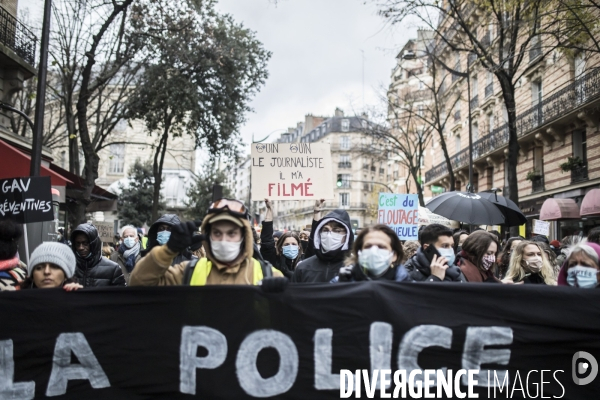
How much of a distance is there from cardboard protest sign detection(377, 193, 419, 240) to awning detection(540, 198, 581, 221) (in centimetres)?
1083

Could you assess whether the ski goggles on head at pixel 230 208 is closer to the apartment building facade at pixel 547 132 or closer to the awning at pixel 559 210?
the apartment building facade at pixel 547 132

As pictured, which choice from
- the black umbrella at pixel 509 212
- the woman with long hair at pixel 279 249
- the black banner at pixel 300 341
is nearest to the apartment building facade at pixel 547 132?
the black umbrella at pixel 509 212

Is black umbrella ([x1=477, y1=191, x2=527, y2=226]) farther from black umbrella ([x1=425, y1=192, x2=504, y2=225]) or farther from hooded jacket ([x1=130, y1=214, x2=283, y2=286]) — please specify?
hooded jacket ([x1=130, y1=214, x2=283, y2=286])

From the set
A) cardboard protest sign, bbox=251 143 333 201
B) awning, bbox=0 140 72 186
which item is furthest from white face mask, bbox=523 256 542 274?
awning, bbox=0 140 72 186

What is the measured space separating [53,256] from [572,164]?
20.0 m

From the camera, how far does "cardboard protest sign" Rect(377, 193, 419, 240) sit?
9.53m

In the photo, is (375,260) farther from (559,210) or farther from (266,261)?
(559,210)

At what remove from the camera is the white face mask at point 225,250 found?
350 cm

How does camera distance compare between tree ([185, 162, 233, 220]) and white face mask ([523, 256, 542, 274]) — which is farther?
tree ([185, 162, 233, 220])

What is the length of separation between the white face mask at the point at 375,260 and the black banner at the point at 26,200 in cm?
373

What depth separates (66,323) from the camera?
140 inches

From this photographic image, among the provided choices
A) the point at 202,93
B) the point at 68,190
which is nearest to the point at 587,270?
the point at 68,190

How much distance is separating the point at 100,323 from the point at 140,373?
0.40 meters

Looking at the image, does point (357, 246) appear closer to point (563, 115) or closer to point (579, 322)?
point (579, 322)
